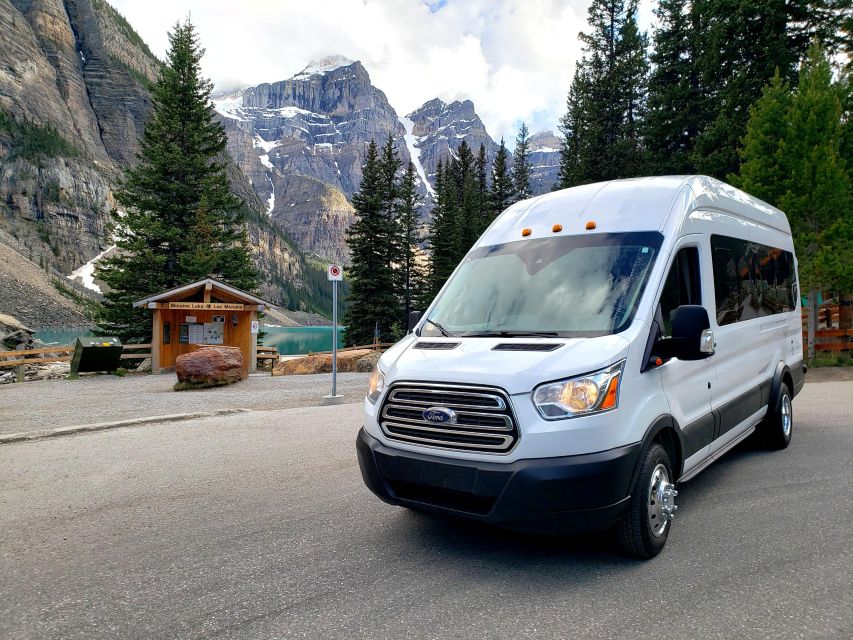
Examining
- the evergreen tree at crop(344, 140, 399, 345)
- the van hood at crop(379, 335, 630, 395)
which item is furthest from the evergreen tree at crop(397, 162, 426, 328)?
the van hood at crop(379, 335, 630, 395)

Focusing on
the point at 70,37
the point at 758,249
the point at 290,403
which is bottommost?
the point at 290,403

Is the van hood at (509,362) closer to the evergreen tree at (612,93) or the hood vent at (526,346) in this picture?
the hood vent at (526,346)

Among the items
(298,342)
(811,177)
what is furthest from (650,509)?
(298,342)

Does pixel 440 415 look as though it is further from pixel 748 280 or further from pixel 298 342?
pixel 298 342

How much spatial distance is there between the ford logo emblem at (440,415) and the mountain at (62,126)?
13262 centimetres

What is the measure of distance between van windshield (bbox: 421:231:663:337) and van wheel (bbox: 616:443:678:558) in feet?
3.04

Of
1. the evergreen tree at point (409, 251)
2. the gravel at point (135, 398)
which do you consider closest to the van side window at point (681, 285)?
the gravel at point (135, 398)

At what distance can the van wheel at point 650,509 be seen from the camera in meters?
3.43

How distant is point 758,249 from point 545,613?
503 centimetres

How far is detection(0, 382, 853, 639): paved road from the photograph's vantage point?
114 inches

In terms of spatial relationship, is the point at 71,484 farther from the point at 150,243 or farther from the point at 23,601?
the point at 150,243

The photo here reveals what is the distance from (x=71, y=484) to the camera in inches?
220

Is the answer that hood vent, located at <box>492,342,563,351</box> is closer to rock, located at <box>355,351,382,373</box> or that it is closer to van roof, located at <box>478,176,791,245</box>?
van roof, located at <box>478,176,791,245</box>

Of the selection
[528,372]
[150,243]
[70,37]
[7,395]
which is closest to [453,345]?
[528,372]
